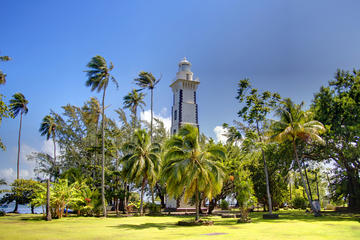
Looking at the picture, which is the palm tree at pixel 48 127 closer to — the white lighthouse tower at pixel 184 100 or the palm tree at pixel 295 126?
the white lighthouse tower at pixel 184 100

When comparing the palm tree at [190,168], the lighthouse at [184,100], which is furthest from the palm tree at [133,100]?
the palm tree at [190,168]

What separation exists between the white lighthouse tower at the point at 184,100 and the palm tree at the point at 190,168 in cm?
1832

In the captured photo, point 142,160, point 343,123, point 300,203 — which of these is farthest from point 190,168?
point 300,203

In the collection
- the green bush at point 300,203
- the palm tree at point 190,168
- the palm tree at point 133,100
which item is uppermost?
the palm tree at point 133,100

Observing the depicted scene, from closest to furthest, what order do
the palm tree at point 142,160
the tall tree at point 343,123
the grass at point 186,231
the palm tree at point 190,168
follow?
the grass at point 186,231, the palm tree at point 190,168, the tall tree at point 343,123, the palm tree at point 142,160

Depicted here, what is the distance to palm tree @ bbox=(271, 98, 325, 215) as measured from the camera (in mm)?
23203

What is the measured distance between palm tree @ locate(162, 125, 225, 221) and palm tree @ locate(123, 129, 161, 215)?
8383 mm

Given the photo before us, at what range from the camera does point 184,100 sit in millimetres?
38562

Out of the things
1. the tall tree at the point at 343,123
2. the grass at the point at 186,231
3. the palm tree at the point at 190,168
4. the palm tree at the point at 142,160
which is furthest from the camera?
the palm tree at the point at 142,160

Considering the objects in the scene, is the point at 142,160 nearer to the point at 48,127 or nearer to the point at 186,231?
the point at 186,231

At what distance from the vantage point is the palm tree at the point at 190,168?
1764 cm

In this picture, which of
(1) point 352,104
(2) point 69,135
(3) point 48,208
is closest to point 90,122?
(2) point 69,135

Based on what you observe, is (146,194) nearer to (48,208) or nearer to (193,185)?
(48,208)

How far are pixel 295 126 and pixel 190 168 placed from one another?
12.0m
